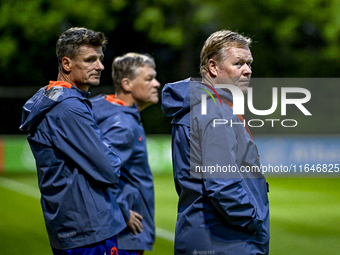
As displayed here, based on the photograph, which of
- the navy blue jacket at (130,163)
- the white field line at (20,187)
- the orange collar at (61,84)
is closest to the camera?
the orange collar at (61,84)

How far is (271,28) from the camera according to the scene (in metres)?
21.3

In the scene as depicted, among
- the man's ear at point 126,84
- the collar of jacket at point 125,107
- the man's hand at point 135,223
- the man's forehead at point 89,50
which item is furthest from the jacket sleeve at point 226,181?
the man's ear at point 126,84

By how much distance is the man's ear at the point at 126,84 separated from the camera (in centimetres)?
457

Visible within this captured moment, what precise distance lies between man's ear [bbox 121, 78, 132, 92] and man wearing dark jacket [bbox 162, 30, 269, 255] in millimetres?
1774

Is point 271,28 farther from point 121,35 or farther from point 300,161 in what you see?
point 300,161

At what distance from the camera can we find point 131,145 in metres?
4.03

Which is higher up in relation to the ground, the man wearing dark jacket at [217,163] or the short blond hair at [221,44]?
the short blond hair at [221,44]

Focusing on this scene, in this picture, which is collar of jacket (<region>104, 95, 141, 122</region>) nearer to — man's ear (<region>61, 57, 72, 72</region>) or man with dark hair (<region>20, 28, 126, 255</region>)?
man's ear (<region>61, 57, 72, 72</region>)

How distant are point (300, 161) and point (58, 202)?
1015 cm

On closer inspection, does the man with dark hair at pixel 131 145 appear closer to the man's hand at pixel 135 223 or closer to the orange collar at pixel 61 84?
the man's hand at pixel 135 223

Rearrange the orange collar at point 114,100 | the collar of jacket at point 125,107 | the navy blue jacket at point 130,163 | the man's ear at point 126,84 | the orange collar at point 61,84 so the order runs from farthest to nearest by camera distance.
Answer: the man's ear at point 126,84 < the orange collar at point 114,100 < the collar of jacket at point 125,107 < the navy blue jacket at point 130,163 < the orange collar at point 61,84

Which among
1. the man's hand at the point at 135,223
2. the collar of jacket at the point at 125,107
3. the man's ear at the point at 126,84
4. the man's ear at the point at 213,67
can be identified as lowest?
the man's hand at the point at 135,223

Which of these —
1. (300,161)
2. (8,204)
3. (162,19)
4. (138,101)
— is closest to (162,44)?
(162,19)

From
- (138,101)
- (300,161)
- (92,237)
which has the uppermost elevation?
(138,101)
